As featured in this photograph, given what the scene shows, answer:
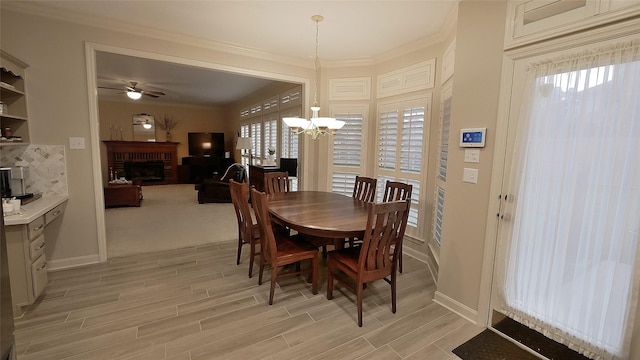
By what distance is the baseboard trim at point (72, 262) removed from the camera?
9.98ft

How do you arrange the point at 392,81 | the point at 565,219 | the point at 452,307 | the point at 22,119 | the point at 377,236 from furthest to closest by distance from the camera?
the point at 392,81 → the point at 22,119 → the point at 452,307 → the point at 377,236 → the point at 565,219

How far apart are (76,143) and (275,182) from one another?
7.31 ft

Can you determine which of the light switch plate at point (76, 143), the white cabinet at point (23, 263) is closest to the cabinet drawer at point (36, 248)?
the white cabinet at point (23, 263)

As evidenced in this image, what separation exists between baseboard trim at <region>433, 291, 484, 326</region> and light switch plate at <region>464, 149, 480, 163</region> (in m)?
1.22

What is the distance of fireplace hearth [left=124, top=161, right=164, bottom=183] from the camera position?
8.77 m

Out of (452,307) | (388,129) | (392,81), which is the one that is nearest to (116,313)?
(452,307)

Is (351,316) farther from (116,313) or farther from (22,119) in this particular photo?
(22,119)

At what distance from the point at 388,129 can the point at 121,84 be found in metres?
6.26

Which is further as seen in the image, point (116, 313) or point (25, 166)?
point (25, 166)

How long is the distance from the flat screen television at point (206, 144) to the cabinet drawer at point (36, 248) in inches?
290

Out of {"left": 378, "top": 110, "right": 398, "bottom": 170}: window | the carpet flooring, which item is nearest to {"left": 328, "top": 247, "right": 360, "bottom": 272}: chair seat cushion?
{"left": 378, "top": 110, "right": 398, "bottom": 170}: window

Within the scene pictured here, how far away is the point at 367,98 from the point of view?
4.30 metres

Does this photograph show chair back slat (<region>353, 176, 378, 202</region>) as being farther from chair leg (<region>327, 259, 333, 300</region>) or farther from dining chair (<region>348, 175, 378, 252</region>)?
chair leg (<region>327, 259, 333, 300</region>)

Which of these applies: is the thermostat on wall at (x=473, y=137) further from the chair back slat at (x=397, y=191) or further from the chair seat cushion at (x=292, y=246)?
the chair seat cushion at (x=292, y=246)
